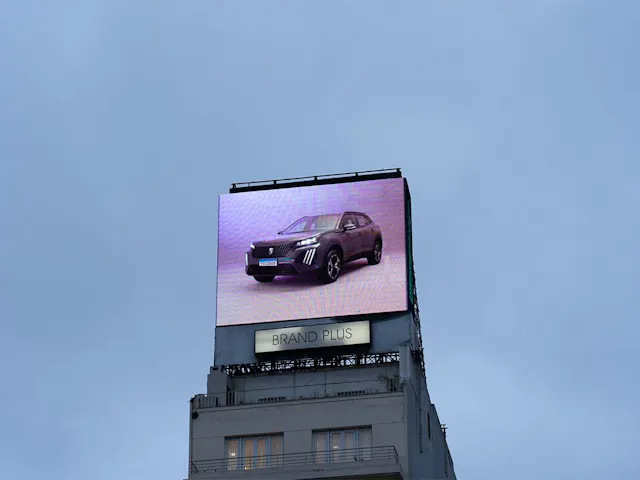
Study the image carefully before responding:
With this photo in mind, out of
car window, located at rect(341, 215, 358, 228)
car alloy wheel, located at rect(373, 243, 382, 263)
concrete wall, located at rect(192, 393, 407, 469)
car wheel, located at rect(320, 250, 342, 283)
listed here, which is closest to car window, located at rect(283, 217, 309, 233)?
car window, located at rect(341, 215, 358, 228)

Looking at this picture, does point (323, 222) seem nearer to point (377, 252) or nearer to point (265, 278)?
point (377, 252)

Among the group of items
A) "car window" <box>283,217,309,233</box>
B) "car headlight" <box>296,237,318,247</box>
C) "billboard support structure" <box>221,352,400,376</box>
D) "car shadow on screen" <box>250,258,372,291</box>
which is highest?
"car window" <box>283,217,309,233</box>

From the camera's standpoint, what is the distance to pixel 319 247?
4601 inches

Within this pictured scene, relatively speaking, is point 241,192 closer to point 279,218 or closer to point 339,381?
point 279,218

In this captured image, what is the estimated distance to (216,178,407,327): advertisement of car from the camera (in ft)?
381

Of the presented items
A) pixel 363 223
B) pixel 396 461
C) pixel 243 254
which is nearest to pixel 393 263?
pixel 363 223

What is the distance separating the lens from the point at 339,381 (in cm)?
11281

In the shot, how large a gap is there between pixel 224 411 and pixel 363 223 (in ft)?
64.4

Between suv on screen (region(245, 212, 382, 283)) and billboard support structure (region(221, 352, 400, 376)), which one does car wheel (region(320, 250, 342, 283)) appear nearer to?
suv on screen (region(245, 212, 382, 283))

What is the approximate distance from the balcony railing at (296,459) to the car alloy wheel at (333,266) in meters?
16.7

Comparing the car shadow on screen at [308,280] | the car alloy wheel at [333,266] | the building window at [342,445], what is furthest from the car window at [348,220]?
the building window at [342,445]

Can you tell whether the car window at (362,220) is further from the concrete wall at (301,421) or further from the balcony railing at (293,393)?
the concrete wall at (301,421)

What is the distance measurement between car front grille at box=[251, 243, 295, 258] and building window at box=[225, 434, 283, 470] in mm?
16752

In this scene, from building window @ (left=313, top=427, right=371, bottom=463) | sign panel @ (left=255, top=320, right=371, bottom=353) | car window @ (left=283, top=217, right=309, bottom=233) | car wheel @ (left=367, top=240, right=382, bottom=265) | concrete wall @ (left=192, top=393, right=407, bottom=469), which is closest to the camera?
building window @ (left=313, top=427, right=371, bottom=463)
